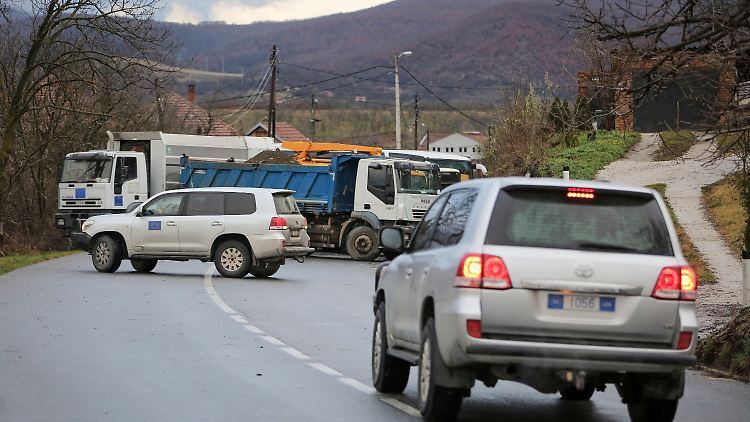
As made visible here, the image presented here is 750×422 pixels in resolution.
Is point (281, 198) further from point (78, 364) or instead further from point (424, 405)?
point (424, 405)

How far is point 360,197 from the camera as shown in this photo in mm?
39562

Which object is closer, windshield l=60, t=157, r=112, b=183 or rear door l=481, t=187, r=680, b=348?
rear door l=481, t=187, r=680, b=348

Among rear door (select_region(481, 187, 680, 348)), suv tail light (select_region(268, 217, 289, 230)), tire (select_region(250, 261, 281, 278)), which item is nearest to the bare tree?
rear door (select_region(481, 187, 680, 348))

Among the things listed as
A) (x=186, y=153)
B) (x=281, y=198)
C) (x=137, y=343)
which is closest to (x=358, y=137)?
(x=186, y=153)

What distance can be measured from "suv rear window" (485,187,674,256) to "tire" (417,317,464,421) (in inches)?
37.0

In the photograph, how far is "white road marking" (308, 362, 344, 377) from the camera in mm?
13688

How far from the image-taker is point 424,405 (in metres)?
10.6

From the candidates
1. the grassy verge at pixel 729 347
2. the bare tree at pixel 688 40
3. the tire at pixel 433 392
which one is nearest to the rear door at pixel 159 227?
the grassy verge at pixel 729 347

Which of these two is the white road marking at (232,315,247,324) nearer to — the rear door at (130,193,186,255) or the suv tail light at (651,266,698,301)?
the rear door at (130,193,186,255)

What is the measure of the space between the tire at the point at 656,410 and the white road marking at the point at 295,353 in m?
5.13

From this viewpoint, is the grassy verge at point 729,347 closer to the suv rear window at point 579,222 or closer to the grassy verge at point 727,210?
the suv rear window at point 579,222

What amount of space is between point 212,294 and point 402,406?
1365 centimetres

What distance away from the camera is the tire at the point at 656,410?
1046 cm

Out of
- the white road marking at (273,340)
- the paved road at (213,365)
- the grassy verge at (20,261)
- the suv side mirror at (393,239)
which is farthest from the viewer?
the grassy verge at (20,261)
